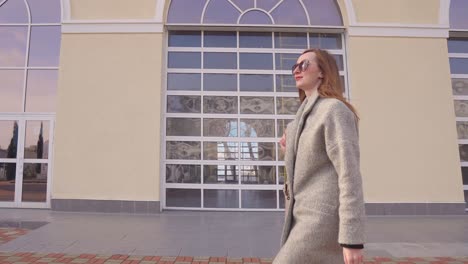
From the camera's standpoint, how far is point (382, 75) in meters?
7.85

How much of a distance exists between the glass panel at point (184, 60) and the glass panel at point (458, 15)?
6347 millimetres

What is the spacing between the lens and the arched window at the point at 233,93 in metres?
8.02

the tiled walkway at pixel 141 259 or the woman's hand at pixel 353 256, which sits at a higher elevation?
the woman's hand at pixel 353 256

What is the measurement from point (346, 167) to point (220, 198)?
22.0ft

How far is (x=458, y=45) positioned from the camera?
8484mm

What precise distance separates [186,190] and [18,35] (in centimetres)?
572

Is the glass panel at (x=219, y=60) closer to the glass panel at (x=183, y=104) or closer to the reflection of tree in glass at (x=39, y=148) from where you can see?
the glass panel at (x=183, y=104)

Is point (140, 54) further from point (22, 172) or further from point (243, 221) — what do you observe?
point (243, 221)

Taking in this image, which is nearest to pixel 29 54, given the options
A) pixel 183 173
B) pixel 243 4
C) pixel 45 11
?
pixel 45 11

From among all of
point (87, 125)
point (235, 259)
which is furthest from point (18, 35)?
point (235, 259)

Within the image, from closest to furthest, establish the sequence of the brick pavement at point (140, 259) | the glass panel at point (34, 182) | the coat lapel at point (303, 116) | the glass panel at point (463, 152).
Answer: the coat lapel at point (303, 116) < the brick pavement at point (140, 259) < the glass panel at point (34, 182) < the glass panel at point (463, 152)

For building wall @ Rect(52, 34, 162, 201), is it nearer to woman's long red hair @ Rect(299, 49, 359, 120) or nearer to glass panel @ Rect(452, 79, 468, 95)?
woman's long red hair @ Rect(299, 49, 359, 120)

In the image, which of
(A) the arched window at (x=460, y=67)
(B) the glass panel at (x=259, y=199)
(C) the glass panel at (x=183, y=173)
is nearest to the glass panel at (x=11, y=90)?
(C) the glass panel at (x=183, y=173)

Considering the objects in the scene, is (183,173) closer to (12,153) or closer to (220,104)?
(220,104)
